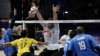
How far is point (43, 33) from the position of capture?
40.6 feet

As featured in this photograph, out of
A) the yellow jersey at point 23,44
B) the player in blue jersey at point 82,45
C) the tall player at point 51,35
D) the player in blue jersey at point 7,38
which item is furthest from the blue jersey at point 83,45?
the player in blue jersey at point 7,38

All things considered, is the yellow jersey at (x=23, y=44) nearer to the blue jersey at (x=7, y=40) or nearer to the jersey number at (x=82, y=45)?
the blue jersey at (x=7, y=40)

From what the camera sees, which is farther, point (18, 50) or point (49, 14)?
point (49, 14)

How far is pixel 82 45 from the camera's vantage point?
979 cm

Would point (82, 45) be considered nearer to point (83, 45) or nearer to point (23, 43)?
point (83, 45)

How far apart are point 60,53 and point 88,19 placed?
8.87 ft

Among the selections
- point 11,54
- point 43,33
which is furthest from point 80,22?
point 11,54

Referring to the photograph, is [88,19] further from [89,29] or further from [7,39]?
[7,39]

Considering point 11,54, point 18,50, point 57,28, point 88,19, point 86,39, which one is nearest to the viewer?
point 86,39

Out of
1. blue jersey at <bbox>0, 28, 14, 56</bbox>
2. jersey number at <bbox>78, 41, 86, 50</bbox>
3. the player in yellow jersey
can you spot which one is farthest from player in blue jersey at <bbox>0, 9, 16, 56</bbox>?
jersey number at <bbox>78, 41, 86, 50</bbox>

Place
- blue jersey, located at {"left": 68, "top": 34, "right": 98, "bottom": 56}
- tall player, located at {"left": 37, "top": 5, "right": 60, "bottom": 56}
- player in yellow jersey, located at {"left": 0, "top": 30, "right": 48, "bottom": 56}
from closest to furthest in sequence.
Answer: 1. blue jersey, located at {"left": 68, "top": 34, "right": 98, "bottom": 56}
2. player in yellow jersey, located at {"left": 0, "top": 30, "right": 48, "bottom": 56}
3. tall player, located at {"left": 37, "top": 5, "right": 60, "bottom": 56}

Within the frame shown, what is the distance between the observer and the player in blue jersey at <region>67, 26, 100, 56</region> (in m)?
9.73

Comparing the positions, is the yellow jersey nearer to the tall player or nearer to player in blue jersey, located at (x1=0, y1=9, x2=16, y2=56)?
player in blue jersey, located at (x1=0, y1=9, x2=16, y2=56)

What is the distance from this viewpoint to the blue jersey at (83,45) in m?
9.73
